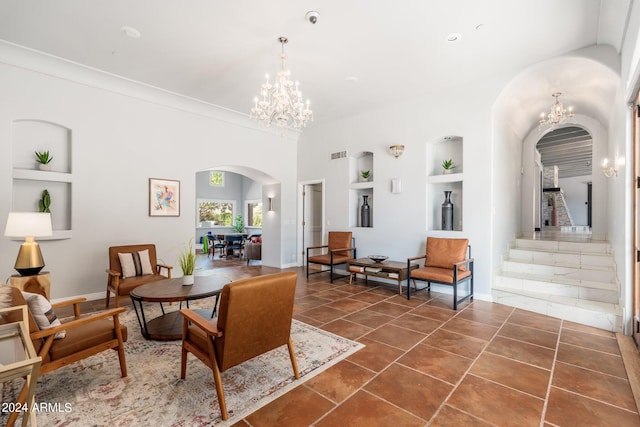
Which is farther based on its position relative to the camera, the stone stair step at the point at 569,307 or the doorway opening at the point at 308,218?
the doorway opening at the point at 308,218

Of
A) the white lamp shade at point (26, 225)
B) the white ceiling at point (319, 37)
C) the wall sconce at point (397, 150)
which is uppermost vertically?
→ the white ceiling at point (319, 37)

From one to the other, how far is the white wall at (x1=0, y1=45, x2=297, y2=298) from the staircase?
5.62 m

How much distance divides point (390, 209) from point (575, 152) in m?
8.65

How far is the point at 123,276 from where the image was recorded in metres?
4.19

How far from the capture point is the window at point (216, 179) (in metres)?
12.9

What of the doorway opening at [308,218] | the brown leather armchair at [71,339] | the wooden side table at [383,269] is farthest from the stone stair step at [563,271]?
the brown leather armchair at [71,339]

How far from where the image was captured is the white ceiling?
301 cm

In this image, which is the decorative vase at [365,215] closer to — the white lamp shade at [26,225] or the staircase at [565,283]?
the staircase at [565,283]

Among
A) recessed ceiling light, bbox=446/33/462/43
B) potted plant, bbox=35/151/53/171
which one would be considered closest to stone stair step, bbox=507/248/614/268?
recessed ceiling light, bbox=446/33/462/43

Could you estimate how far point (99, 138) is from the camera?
15.1 feet

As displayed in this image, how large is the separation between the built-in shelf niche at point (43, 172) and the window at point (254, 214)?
29.2ft

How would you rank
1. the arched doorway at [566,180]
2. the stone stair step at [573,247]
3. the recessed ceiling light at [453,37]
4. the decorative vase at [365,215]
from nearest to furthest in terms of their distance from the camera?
the recessed ceiling light at [453,37]
the stone stair step at [573,247]
the decorative vase at [365,215]
the arched doorway at [566,180]

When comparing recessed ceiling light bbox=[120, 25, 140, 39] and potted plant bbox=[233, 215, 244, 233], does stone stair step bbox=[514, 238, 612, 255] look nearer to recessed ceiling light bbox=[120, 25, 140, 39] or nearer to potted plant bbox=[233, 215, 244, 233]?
recessed ceiling light bbox=[120, 25, 140, 39]

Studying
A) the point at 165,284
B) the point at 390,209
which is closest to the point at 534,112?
the point at 390,209
